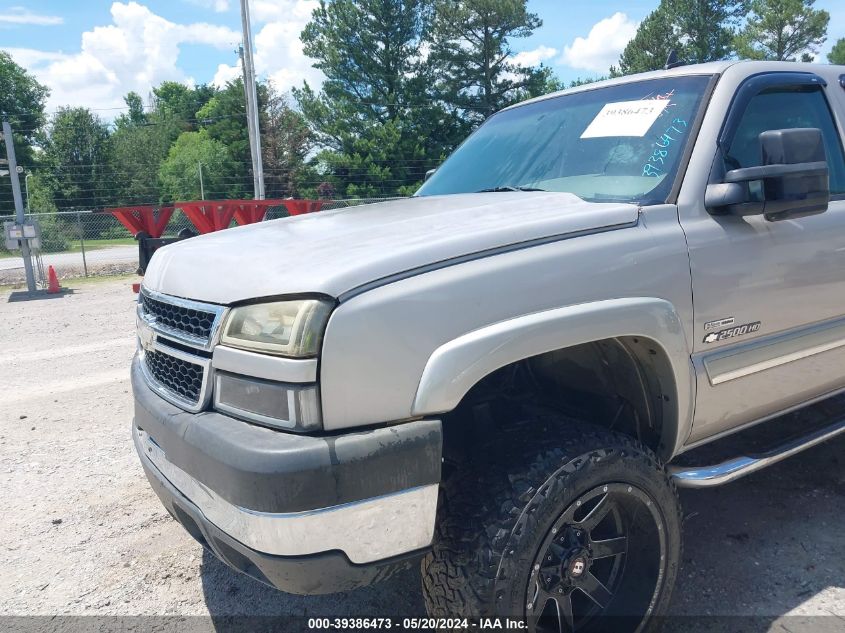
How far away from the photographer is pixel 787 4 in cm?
3866

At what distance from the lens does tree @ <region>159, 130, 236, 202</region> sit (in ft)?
162

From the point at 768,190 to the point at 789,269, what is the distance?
15.9 inches

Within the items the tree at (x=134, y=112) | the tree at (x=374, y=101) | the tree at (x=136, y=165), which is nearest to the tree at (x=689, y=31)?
the tree at (x=374, y=101)

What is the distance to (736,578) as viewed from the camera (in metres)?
2.88

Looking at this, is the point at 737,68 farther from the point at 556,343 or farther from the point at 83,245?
the point at 83,245

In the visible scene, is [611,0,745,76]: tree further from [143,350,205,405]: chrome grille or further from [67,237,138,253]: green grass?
[143,350,205,405]: chrome grille

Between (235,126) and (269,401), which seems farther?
(235,126)

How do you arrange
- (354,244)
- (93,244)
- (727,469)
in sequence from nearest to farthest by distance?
1. (354,244)
2. (727,469)
3. (93,244)

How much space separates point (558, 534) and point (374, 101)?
4118 cm

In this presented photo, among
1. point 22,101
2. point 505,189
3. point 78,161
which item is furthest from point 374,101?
point 505,189

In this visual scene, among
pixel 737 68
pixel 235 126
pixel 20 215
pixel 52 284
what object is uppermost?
pixel 235 126

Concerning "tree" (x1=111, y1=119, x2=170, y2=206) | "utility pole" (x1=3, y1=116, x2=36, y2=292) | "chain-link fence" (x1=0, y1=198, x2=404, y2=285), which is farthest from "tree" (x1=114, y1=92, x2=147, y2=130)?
"utility pole" (x1=3, y1=116, x2=36, y2=292)

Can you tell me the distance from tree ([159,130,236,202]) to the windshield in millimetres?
45538

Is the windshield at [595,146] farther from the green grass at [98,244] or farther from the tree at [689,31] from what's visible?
the tree at [689,31]
